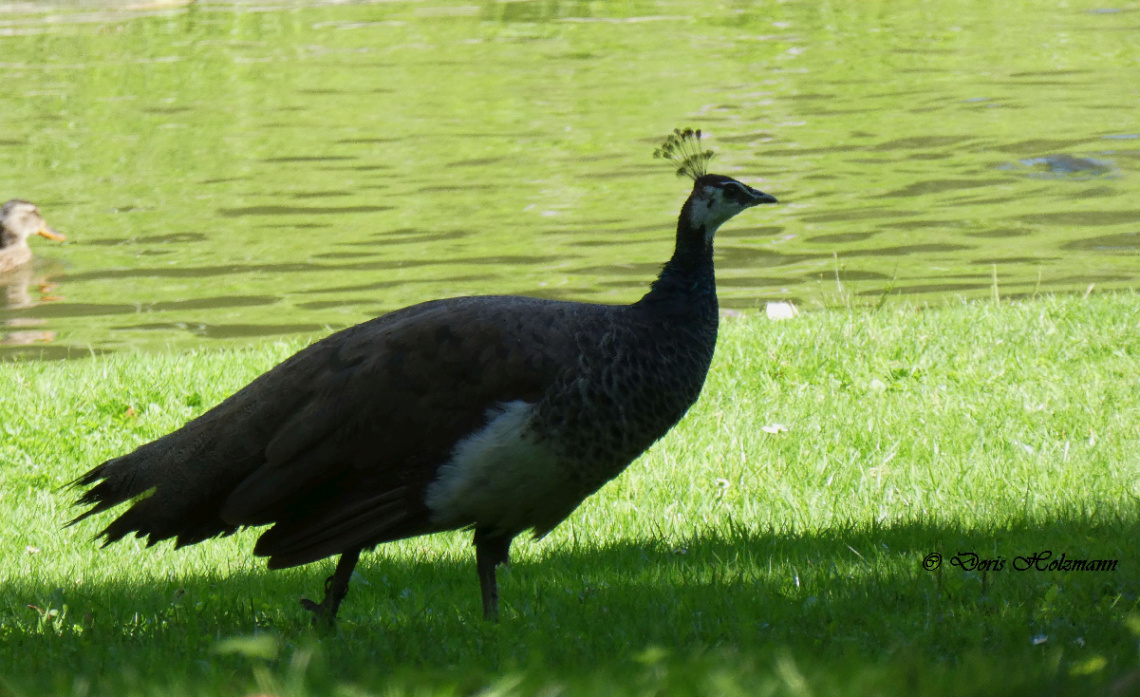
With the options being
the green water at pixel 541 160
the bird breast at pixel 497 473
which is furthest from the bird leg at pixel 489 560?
the green water at pixel 541 160

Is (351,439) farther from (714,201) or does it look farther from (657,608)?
(714,201)

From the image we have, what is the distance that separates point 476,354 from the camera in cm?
505

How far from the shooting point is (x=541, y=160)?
63.8 feet

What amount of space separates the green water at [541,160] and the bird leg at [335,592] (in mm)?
6245

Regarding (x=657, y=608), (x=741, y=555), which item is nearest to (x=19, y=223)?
(x=741, y=555)

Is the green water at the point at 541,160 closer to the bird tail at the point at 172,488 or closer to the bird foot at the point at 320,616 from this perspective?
the bird tail at the point at 172,488

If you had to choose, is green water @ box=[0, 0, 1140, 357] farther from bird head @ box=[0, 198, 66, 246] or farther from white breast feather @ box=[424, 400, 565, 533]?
white breast feather @ box=[424, 400, 565, 533]

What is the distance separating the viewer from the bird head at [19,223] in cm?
1522

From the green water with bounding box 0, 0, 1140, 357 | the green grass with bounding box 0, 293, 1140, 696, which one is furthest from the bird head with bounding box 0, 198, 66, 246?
the green grass with bounding box 0, 293, 1140, 696

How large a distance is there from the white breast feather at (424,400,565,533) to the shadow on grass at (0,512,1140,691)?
14.5 inches

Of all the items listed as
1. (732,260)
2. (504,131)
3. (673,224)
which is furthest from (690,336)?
(504,131)

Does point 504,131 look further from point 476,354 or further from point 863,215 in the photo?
point 476,354

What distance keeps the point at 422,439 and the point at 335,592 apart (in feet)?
2.01

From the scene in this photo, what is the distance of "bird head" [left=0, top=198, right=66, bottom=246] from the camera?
15.2 meters
